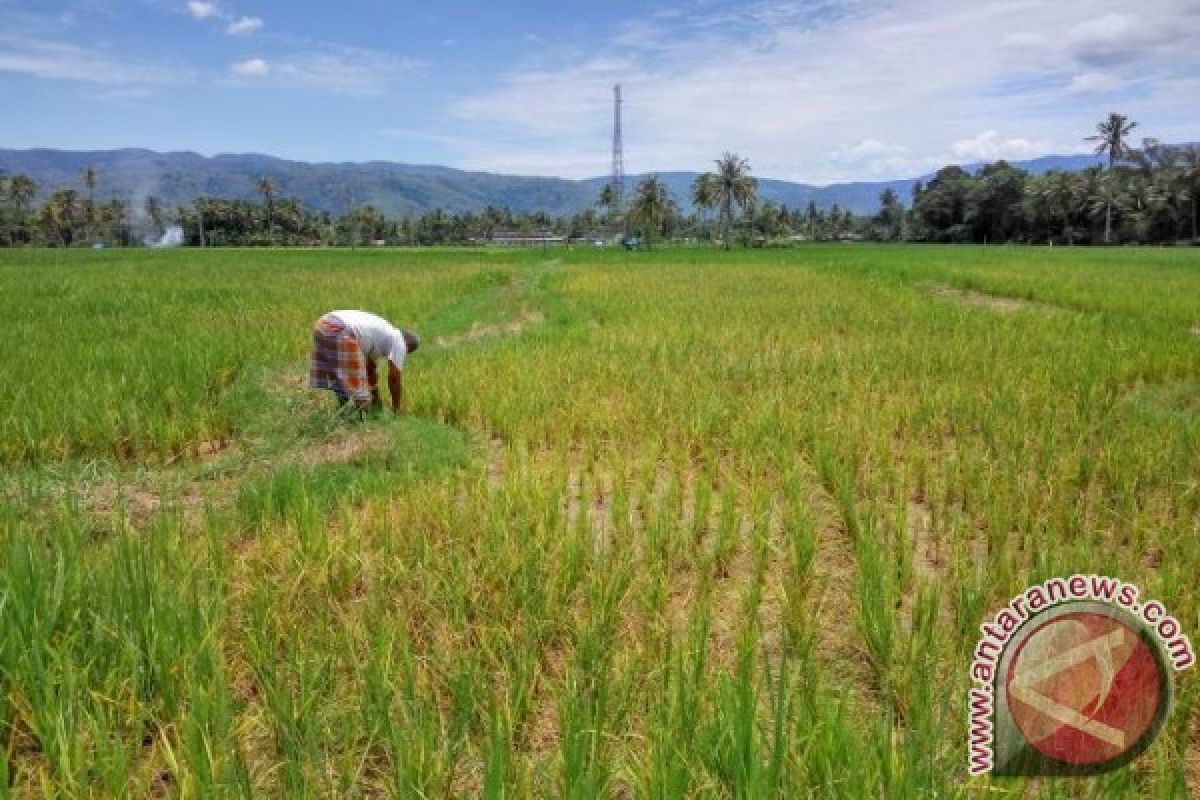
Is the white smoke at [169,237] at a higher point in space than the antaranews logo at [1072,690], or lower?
higher

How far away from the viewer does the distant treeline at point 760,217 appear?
2274 inches

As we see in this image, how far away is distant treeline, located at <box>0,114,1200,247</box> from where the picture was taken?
5775cm

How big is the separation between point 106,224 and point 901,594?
360ft

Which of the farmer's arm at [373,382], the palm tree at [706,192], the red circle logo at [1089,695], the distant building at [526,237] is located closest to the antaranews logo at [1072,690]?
the red circle logo at [1089,695]

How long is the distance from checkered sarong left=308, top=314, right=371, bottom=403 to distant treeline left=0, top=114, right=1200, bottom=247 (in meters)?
57.9

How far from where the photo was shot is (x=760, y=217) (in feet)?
302

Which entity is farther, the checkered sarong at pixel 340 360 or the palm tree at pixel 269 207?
the palm tree at pixel 269 207

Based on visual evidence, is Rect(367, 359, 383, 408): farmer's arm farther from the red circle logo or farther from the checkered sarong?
the red circle logo

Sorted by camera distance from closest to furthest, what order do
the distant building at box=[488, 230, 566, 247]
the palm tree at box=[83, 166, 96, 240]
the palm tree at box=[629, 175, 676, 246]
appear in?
the palm tree at box=[629, 175, 676, 246]
the palm tree at box=[83, 166, 96, 240]
the distant building at box=[488, 230, 566, 247]

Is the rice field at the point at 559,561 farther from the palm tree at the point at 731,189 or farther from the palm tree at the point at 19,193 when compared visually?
the palm tree at the point at 19,193

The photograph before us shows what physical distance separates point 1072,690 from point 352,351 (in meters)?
5.01

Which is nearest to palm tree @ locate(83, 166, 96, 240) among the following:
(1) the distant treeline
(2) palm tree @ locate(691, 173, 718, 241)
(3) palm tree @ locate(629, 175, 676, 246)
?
(1) the distant treeline

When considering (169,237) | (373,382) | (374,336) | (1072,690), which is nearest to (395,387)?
(373,382)

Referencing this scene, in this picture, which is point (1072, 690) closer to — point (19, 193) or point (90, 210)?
point (19, 193)
